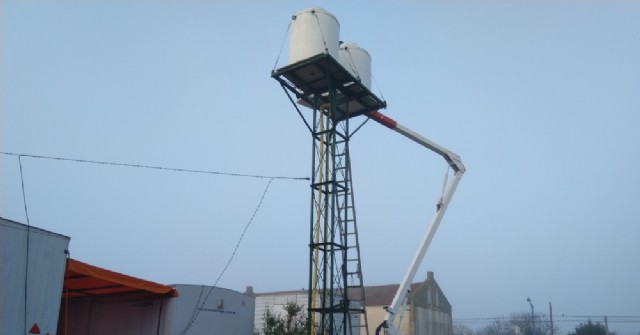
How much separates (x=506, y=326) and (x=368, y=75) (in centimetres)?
8667

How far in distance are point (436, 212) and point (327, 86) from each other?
7258mm

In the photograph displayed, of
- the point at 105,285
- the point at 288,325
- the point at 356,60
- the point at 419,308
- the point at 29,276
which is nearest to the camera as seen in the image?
the point at 29,276

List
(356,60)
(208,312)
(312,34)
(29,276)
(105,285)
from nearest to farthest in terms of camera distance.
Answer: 1. (29,276)
2. (105,285)
3. (312,34)
4. (208,312)
5. (356,60)

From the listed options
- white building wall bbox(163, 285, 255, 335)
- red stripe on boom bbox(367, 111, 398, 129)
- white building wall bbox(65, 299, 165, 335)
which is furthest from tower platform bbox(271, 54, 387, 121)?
white building wall bbox(65, 299, 165, 335)

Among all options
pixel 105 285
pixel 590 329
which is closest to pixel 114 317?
pixel 105 285

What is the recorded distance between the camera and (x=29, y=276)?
12305mm

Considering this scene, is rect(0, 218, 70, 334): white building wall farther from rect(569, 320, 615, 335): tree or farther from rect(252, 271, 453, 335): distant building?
rect(569, 320, 615, 335): tree

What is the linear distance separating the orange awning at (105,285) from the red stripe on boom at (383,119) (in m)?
10.5

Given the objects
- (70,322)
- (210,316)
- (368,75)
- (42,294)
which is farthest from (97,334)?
(368,75)

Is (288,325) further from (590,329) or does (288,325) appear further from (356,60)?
(590,329)

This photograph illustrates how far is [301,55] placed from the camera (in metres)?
18.9

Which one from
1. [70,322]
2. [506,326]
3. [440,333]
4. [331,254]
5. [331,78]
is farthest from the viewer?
[506,326]

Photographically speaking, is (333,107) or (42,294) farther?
(333,107)

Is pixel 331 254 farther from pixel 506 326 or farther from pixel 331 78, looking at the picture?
pixel 506 326
